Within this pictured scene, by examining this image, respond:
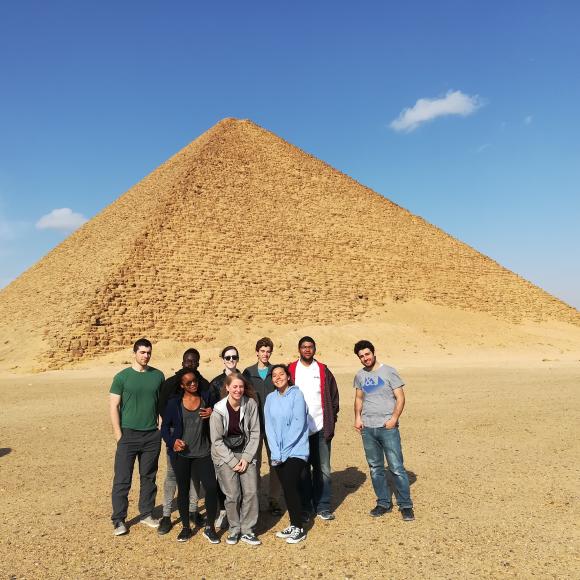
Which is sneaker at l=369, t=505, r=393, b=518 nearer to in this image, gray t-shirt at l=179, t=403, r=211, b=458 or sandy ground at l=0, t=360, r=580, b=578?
sandy ground at l=0, t=360, r=580, b=578

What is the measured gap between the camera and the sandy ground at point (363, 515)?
3.36 m

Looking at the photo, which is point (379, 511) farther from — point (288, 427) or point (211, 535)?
point (211, 535)

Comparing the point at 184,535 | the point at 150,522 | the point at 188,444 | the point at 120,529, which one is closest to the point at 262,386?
the point at 188,444

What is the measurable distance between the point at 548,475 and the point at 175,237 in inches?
1040

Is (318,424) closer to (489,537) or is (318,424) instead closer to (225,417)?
(225,417)

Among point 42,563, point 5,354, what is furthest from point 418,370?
point 5,354

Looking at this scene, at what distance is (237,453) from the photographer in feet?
12.6

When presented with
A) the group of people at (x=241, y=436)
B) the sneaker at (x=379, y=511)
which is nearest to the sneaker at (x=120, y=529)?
the group of people at (x=241, y=436)

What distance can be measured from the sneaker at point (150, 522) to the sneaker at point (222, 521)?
49 cm

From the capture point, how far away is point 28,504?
15.3 ft

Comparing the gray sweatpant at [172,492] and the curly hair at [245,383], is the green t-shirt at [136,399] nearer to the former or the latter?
the gray sweatpant at [172,492]

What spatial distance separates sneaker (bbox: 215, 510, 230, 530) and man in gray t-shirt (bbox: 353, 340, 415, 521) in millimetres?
1216

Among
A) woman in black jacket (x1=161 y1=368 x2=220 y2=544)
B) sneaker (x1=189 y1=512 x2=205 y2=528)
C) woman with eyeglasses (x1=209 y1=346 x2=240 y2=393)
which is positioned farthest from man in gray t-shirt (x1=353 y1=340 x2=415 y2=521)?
sneaker (x1=189 y1=512 x2=205 y2=528)

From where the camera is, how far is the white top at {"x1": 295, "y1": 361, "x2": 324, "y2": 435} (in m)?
4.26
